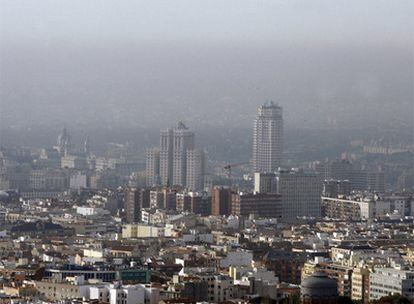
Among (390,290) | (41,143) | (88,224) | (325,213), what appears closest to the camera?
(390,290)

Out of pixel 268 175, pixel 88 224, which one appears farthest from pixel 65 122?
pixel 88 224

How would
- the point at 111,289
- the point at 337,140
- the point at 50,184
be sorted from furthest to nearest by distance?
the point at 337,140 < the point at 50,184 < the point at 111,289

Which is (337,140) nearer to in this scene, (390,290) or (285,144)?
(285,144)

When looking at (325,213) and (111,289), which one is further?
(325,213)

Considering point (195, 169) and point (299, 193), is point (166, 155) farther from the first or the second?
point (299, 193)

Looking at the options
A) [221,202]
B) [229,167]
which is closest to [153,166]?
[229,167]

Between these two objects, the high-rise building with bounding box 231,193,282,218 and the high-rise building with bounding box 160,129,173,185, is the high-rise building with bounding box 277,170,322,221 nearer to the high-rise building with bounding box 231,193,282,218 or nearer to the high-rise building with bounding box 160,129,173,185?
the high-rise building with bounding box 231,193,282,218

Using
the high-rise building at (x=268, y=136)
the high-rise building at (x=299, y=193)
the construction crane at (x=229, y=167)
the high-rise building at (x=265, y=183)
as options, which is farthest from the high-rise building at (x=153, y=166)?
the high-rise building at (x=299, y=193)
